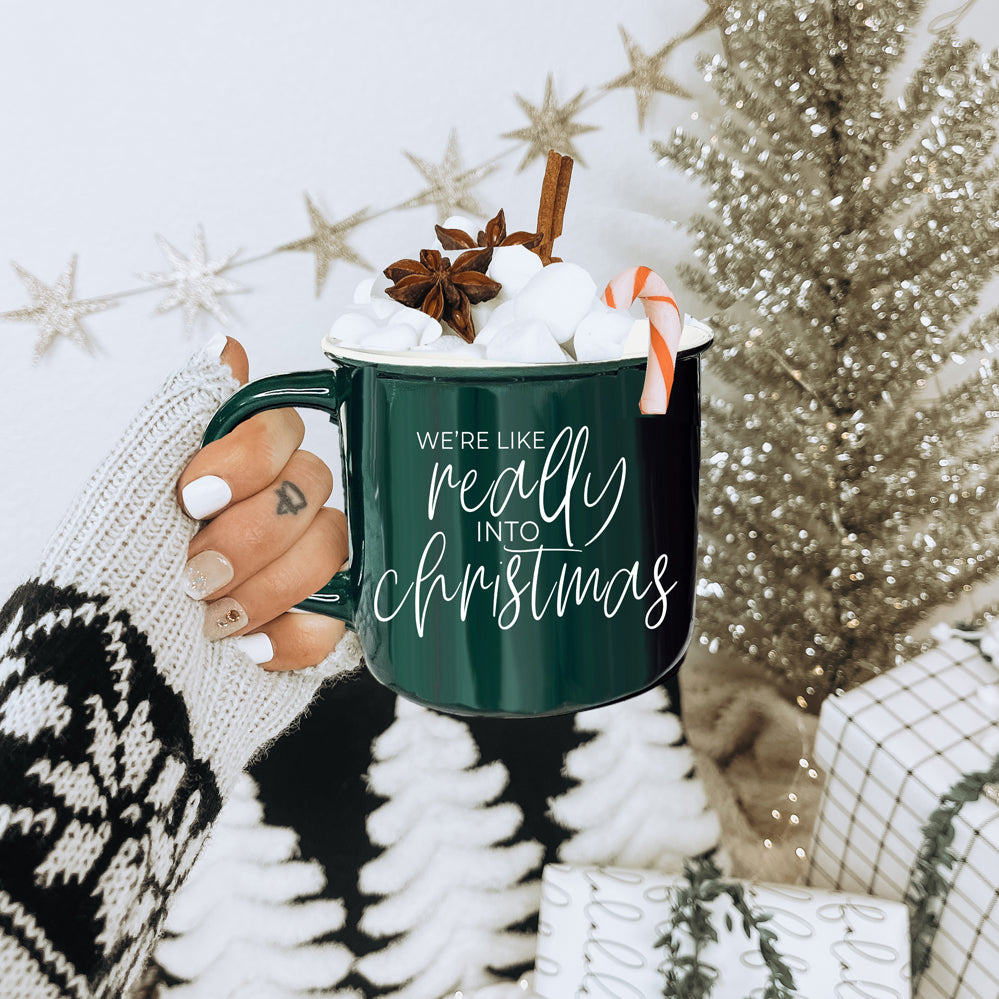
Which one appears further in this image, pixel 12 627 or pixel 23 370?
pixel 23 370

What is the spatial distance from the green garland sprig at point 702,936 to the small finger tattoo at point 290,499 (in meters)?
0.49

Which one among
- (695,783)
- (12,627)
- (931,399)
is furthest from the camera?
(931,399)

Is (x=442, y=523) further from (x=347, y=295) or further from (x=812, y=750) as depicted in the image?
(x=812, y=750)

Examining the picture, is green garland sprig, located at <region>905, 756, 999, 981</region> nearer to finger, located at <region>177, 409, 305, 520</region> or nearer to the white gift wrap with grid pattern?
the white gift wrap with grid pattern

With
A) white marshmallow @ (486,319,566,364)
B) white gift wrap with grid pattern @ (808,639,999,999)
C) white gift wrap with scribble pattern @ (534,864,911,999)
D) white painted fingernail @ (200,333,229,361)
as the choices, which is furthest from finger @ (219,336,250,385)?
white gift wrap with grid pattern @ (808,639,999,999)

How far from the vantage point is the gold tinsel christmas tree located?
2.95ft

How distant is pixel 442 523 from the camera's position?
15.8 inches

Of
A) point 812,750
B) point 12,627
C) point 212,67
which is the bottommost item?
point 812,750

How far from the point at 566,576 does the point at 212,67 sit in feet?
2.43

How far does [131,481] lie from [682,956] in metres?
0.61

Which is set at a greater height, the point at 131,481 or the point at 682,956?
the point at 131,481

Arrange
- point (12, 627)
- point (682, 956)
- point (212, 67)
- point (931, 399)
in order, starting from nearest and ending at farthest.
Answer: point (12, 627) < point (682, 956) < point (212, 67) < point (931, 399)

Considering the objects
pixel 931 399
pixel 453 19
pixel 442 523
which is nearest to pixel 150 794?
pixel 442 523

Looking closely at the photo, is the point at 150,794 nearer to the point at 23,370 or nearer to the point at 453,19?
the point at 23,370
